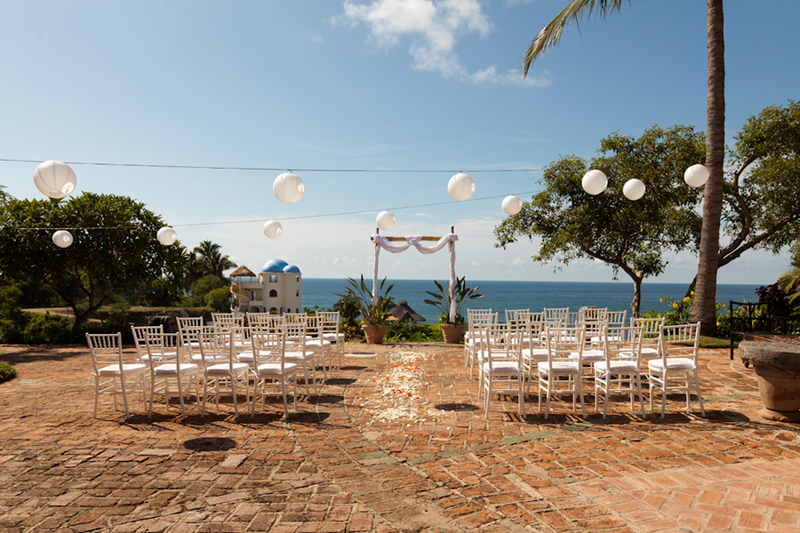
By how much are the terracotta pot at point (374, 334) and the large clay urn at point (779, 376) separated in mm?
8093

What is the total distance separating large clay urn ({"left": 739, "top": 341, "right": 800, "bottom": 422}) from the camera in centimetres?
421

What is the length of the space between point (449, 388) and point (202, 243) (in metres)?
43.7

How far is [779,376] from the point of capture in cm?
433

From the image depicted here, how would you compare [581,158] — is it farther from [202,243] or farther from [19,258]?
[202,243]

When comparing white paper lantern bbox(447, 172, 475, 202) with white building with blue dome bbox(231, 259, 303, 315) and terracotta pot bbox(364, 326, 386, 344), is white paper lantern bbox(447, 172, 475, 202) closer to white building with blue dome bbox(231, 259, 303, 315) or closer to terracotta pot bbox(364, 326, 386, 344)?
terracotta pot bbox(364, 326, 386, 344)

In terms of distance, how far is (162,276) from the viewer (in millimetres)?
15555

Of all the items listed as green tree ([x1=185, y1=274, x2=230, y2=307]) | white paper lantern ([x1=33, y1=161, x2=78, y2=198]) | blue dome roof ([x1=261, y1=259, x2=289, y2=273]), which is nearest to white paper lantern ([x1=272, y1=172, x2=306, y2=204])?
white paper lantern ([x1=33, y1=161, x2=78, y2=198])

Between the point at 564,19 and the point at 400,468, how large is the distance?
32.8 ft

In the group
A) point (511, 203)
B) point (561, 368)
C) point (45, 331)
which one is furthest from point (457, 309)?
point (45, 331)

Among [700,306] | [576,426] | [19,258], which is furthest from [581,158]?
[19,258]

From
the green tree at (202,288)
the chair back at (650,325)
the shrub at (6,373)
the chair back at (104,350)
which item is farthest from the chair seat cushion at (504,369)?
the green tree at (202,288)

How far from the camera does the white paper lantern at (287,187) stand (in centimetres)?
707

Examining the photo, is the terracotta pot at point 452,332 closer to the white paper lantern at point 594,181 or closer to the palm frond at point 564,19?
the white paper lantern at point 594,181

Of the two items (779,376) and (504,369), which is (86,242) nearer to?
(504,369)
